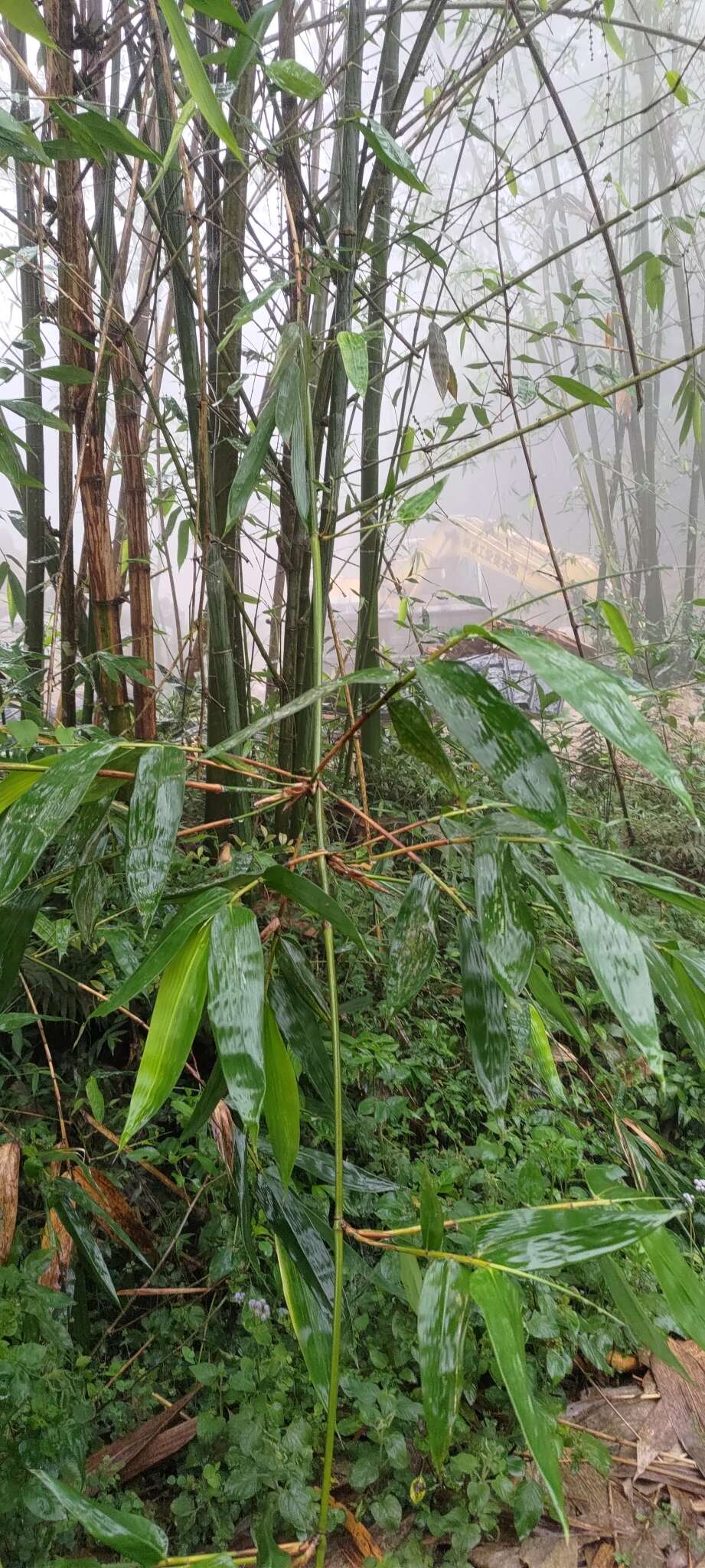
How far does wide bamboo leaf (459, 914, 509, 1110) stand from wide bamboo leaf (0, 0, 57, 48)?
595mm

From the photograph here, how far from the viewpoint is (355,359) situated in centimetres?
61

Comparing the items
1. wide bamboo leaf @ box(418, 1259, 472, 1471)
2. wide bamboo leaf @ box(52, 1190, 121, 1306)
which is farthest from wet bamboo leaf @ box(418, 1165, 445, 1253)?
wide bamboo leaf @ box(52, 1190, 121, 1306)

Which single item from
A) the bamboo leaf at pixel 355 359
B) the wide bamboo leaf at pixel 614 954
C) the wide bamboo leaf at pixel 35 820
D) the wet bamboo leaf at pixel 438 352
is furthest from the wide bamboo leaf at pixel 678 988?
the wet bamboo leaf at pixel 438 352

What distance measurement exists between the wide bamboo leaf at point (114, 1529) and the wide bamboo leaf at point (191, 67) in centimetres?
66

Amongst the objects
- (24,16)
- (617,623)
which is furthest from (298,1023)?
(24,16)

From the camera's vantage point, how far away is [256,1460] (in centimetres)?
69

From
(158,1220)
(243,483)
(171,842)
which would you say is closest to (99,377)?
(243,483)

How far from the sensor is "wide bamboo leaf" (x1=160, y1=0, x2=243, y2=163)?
0.40 meters

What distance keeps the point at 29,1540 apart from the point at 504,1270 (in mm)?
529

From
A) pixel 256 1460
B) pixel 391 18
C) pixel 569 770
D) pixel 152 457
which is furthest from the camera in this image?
pixel 152 457

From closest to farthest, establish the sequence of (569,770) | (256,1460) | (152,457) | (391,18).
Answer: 1. (256,1460)
2. (391,18)
3. (569,770)
4. (152,457)

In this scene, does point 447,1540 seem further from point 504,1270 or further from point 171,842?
point 171,842

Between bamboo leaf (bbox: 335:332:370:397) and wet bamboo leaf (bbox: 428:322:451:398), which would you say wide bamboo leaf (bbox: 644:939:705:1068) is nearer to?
bamboo leaf (bbox: 335:332:370:397)

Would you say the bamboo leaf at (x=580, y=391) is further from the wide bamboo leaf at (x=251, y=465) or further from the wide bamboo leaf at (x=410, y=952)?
the wide bamboo leaf at (x=410, y=952)
